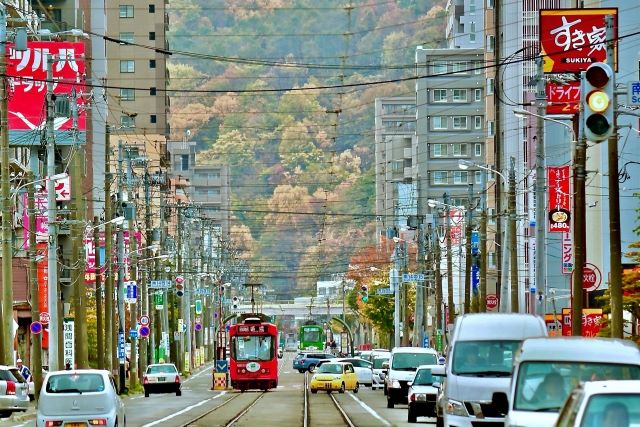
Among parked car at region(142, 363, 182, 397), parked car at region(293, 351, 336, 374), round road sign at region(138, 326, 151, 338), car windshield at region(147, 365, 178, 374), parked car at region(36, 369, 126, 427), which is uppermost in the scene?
parked car at region(36, 369, 126, 427)

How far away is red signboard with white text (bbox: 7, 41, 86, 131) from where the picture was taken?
218 ft

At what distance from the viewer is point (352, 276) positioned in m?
169

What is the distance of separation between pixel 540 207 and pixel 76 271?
19491mm

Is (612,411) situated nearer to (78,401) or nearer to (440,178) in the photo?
(78,401)

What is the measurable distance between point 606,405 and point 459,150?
142323 millimetres

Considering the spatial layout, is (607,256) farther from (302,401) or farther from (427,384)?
(427,384)

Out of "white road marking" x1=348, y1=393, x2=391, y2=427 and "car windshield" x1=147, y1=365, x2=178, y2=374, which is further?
"car windshield" x1=147, y1=365, x2=178, y2=374

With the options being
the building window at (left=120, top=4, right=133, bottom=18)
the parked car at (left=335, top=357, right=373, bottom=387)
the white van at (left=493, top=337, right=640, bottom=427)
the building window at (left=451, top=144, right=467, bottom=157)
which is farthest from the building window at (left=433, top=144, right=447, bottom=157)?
the white van at (left=493, top=337, right=640, bottom=427)

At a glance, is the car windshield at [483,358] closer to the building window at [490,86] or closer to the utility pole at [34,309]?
the utility pole at [34,309]

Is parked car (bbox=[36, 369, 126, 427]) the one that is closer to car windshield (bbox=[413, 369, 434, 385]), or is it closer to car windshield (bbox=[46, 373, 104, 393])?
car windshield (bbox=[46, 373, 104, 393])

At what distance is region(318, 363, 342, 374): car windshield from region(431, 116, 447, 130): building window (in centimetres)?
7758

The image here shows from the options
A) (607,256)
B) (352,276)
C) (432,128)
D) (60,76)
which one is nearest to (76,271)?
(60,76)

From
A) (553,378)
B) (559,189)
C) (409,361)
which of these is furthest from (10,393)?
(559,189)

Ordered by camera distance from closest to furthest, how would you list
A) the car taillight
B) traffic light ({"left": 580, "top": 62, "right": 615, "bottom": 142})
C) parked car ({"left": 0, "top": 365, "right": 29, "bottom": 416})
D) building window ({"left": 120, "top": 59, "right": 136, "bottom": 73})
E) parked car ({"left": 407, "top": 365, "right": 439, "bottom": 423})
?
traffic light ({"left": 580, "top": 62, "right": 615, "bottom": 142})
parked car ({"left": 407, "top": 365, "right": 439, "bottom": 423})
parked car ({"left": 0, "top": 365, "right": 29, "bottom": 416})
the car taillight
building window ({"left": 120, "top": 59, "right": 136, "bottom": 73})
